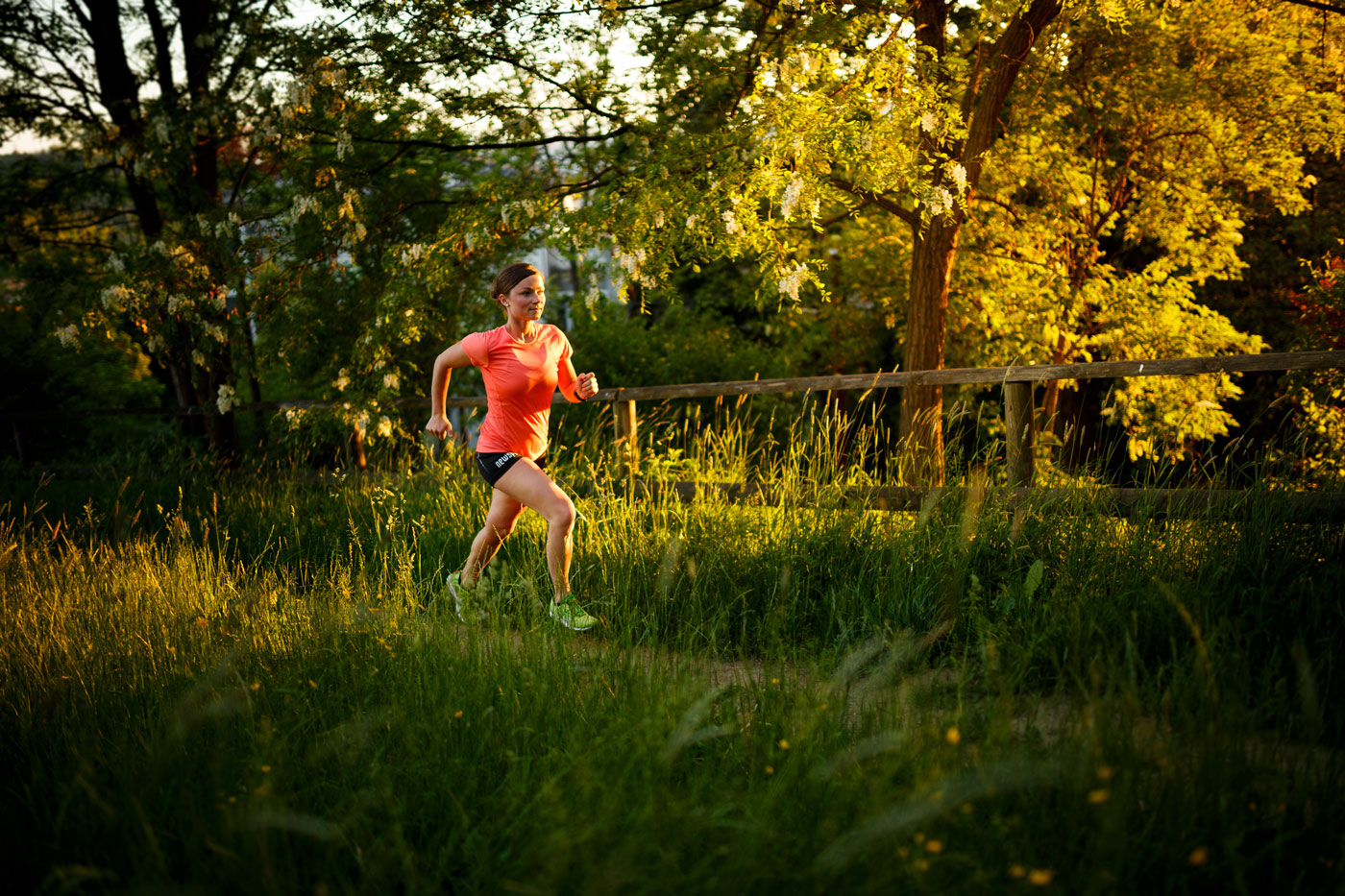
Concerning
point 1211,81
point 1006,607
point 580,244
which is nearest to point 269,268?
point 580,244

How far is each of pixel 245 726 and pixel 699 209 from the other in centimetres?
504

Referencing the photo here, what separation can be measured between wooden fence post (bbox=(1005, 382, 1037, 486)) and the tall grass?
68cm

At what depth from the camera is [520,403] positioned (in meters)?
4.80

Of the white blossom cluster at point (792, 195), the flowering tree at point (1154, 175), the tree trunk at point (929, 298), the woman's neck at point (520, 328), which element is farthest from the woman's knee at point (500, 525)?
the flowering tree at point (1154, 175)

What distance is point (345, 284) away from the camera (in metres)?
11.9

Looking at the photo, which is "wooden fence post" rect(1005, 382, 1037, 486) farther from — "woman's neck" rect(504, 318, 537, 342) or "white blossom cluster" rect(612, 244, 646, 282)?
"white blossom cluster" rect(612, 244, 646, 282)

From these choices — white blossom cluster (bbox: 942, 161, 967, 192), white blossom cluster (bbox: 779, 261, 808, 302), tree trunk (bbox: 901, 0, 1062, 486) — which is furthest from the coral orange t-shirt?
white blossom cluster (bbox: 942, 161, 967, 192)

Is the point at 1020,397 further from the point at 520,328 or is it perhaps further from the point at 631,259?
the point at 631,259

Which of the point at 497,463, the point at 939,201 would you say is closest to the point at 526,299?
the point at 497,463

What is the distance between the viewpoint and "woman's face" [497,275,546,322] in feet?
15.4

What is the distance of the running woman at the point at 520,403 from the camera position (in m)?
4.62

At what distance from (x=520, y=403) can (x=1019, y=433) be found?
290cm

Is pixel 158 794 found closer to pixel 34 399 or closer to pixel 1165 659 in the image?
pixel 1165 659

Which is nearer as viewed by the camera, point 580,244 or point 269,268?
point 580,244
